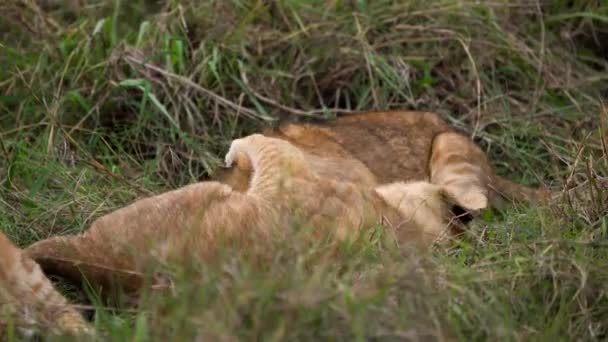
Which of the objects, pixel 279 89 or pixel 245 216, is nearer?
pixel 245 216

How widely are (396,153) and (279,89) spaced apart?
837 mm

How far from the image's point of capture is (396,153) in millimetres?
4883

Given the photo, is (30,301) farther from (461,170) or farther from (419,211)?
(461,170)

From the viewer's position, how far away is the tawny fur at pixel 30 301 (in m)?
3.07

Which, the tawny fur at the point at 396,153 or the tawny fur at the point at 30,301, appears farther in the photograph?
the tawny fur at the point at 396,153

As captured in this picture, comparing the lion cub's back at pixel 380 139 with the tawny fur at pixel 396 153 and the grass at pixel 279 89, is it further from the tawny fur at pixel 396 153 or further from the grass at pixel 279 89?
the grass at pixel 279 89

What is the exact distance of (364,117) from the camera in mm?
5035

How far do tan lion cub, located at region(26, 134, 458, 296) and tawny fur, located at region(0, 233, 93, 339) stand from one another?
155 millimetres

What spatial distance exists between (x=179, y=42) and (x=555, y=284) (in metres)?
2.63

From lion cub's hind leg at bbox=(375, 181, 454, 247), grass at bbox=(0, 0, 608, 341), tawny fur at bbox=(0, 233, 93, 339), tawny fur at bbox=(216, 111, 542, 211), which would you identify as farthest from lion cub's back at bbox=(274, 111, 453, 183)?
tawny fur at bbox=(0, 233, 93, 339)

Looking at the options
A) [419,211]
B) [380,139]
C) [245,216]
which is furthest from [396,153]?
[245,216]

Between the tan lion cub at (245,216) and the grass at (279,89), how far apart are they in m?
0.24

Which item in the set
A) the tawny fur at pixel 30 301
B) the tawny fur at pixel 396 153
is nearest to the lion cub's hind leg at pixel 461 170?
the tawny fur at pixel 396 153

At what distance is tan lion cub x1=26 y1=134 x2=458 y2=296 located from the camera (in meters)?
3.46
